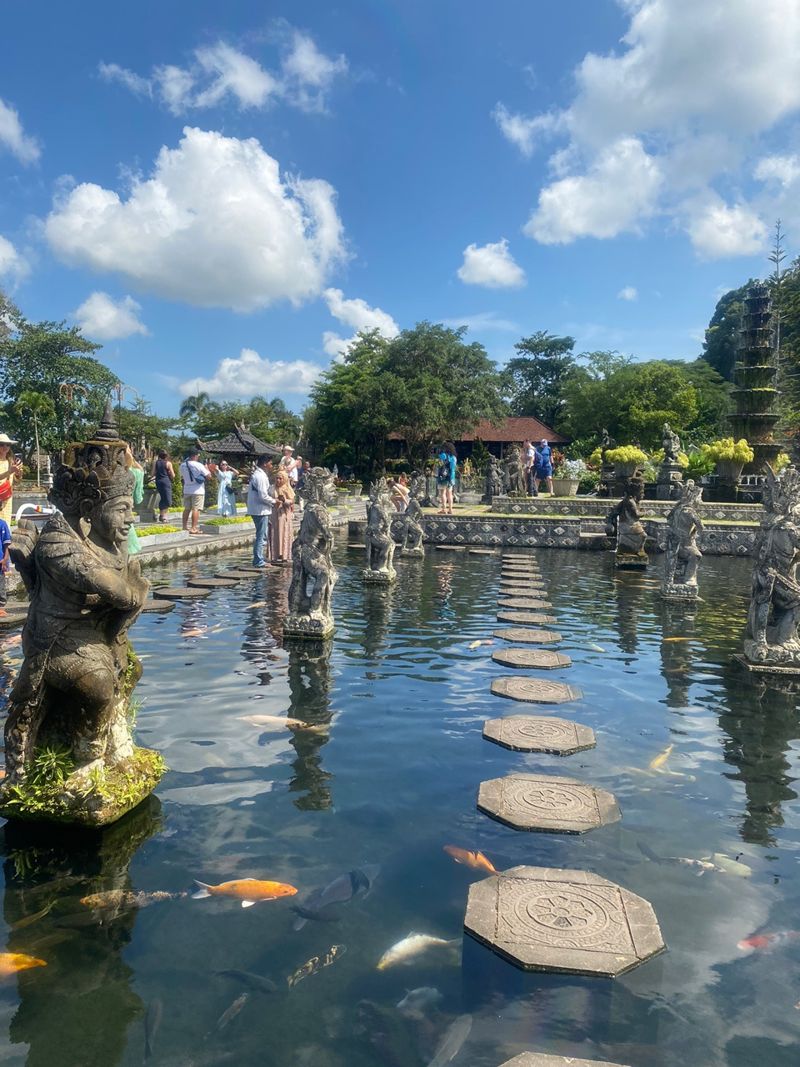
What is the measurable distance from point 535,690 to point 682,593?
19.8 feet

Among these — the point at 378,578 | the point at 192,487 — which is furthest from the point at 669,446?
the point at 192,487

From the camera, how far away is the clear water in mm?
2844

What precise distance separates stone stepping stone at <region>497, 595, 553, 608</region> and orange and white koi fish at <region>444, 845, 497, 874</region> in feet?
24.3

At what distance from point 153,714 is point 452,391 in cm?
3810

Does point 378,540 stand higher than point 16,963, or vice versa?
point 378,540

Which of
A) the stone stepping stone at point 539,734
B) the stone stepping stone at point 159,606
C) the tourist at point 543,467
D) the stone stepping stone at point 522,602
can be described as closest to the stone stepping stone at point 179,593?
the stone stepping stone at point 159,606

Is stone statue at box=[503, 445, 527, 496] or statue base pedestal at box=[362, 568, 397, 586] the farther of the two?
stone statue at box=[503, 445, 527, 496]

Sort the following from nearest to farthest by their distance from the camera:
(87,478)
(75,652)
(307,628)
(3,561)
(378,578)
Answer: (75,652) → (87,478) → (307,628) → (3,561) → (378,578)

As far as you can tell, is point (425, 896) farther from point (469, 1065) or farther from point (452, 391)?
point (452, 391)

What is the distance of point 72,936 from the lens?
332 centimetres

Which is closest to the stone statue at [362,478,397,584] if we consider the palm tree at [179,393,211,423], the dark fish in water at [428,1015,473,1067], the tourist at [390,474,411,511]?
the tourist at [390,474,411,511]

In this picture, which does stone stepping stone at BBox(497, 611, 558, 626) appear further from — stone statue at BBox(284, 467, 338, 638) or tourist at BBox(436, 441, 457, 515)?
tourist at BBox(436, 441, 457, 515)

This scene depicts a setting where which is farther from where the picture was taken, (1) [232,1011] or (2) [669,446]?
(2) [669,446]

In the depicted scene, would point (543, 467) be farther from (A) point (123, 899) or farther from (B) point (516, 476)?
(A) point (123, 899)
